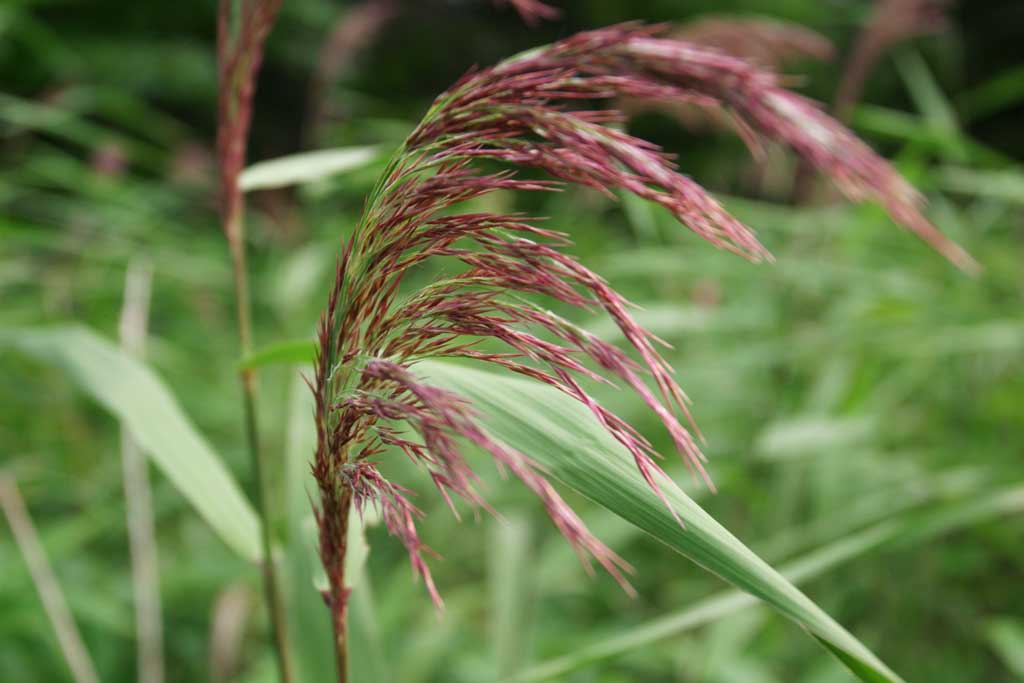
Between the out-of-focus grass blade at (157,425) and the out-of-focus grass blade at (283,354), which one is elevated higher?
the out-of-focus grass blade at (283,354)

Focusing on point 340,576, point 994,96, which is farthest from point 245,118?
point 994,96

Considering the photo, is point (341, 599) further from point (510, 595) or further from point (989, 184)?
point (989, 184)

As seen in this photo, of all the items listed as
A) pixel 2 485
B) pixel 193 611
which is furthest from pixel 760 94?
pixel 193 611

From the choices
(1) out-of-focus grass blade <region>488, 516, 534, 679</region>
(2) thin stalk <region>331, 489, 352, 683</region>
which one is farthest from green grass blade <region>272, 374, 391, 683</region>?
(1) out-of-focus grass blade <region>488, 516, 534, 679</region>

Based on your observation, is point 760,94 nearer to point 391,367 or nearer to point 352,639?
point 391,367

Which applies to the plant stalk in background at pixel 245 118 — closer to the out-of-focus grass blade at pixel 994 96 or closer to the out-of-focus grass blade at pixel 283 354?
the out-of-focus grass blade at pixel 283 354

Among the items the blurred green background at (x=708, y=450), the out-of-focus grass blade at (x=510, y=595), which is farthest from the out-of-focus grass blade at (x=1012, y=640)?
the out-of-focus grass blade at (x=510, y=595)
